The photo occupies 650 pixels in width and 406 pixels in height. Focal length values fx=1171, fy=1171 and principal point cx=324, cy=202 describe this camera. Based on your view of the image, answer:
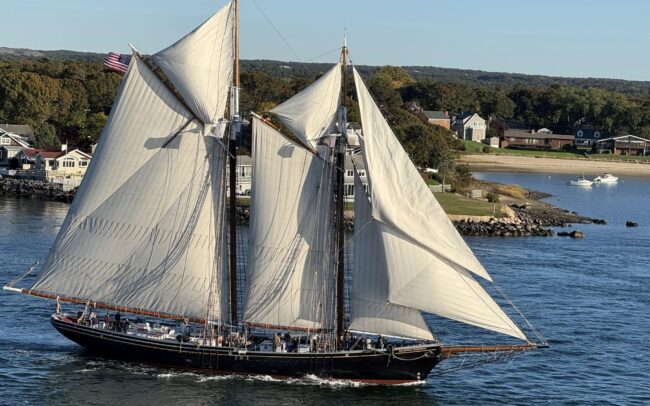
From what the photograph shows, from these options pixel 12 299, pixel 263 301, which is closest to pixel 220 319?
pixel 263 301

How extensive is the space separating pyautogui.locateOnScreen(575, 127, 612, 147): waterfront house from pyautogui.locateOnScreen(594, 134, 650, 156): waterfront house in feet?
10.8

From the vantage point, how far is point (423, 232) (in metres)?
39.8

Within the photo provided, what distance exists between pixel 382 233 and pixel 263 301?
17.0ft

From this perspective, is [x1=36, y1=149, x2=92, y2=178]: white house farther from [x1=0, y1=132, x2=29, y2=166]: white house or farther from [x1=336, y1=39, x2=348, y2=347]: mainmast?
[x1=336, y1=39, x2=348, y2=347]: mainmast

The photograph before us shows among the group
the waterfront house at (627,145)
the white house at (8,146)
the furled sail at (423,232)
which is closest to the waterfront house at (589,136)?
the waterfront house at (627,145)

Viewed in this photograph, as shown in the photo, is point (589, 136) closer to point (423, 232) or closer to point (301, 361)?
point (423, 232)

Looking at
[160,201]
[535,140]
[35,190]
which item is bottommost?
[35,190]

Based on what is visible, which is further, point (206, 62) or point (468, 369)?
point (468, 369)

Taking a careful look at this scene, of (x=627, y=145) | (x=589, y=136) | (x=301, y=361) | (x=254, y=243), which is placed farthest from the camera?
(x=589, y=136)

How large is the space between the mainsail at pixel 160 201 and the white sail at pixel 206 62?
5 cm

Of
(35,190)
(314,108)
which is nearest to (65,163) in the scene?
(35,190)

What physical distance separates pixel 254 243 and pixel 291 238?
4.70 feet

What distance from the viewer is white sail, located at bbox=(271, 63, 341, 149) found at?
41062mm

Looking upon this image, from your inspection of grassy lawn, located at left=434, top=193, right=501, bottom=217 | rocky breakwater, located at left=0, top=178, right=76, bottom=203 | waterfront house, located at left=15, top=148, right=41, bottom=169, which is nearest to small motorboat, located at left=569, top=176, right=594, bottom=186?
grassy lawn, located at left=434, top=193, right=501, bottom=217
